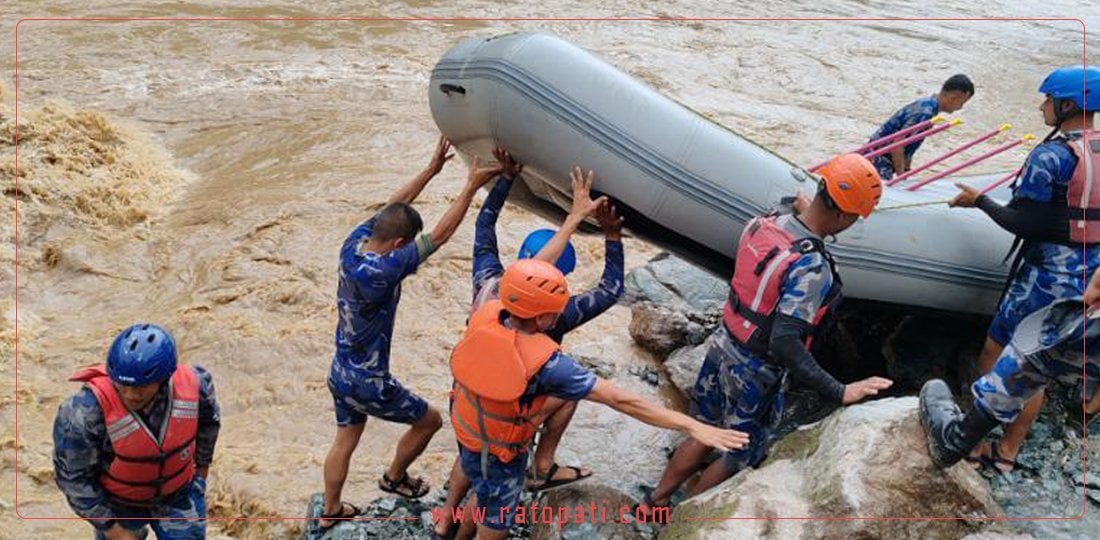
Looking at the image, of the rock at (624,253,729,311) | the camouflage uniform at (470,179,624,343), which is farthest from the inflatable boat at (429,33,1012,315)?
the rock at (624,253,729,311)

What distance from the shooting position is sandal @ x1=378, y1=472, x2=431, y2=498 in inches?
147

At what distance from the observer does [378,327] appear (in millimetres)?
3215

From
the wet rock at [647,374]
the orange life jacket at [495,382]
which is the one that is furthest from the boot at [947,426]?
the wet rock at [647,374]

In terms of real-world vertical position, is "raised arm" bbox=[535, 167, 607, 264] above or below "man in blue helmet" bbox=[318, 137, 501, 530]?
above

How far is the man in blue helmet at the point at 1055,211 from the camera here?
122 inches

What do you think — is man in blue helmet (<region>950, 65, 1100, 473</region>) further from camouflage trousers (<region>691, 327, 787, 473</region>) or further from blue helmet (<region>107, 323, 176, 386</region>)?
blue helmet (<region>107, 323, 176, 386</region>)

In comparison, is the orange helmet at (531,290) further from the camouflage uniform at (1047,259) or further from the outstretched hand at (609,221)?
the camouflage uniform at (1047,259)

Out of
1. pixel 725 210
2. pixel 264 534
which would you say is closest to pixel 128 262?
pixel 264 534

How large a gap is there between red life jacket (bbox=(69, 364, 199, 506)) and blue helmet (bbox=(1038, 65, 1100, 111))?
9.69ft

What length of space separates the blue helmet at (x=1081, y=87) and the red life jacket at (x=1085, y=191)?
99 millimetres

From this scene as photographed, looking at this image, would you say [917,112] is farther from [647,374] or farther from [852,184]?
[852,184]

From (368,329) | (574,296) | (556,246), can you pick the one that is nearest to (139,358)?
(368,329)

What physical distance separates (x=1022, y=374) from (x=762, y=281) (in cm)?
80

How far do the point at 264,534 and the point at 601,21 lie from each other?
1152cm
